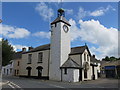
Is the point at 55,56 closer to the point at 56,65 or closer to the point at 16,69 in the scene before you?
the point at 56,65

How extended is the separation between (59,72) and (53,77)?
6.00 feet

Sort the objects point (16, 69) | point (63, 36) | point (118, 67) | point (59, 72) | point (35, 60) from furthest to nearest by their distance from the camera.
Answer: point (16, 69), point (118, 67), point (35, 60), point (63, 36), point (59, 72)

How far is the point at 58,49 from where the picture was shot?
28.9m

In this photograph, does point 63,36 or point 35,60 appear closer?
point 63,36

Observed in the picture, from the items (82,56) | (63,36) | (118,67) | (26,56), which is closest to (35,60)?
(26,56)

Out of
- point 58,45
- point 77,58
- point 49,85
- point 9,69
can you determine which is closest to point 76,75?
point 77,58

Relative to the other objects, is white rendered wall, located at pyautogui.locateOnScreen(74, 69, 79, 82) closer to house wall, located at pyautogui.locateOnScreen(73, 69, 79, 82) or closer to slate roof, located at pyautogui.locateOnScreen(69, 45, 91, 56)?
house wall, located at pyautogui.locateOnScreen(73, 69, 79, 82)

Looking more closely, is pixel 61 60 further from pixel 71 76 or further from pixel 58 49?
pixel 71 76

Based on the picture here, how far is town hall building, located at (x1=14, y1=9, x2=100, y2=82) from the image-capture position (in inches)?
1069

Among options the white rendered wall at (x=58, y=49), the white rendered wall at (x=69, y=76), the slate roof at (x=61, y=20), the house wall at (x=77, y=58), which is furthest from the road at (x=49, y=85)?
the slate roof at (x=61, y=20)

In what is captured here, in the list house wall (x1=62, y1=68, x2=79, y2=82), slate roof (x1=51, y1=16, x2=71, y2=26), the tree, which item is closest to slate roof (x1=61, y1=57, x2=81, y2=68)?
house wall (x1=62, y1=68, x2=79, y2=82)

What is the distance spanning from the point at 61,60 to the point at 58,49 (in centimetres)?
222

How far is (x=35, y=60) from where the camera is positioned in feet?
110

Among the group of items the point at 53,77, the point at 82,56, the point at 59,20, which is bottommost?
the point at 53,77
